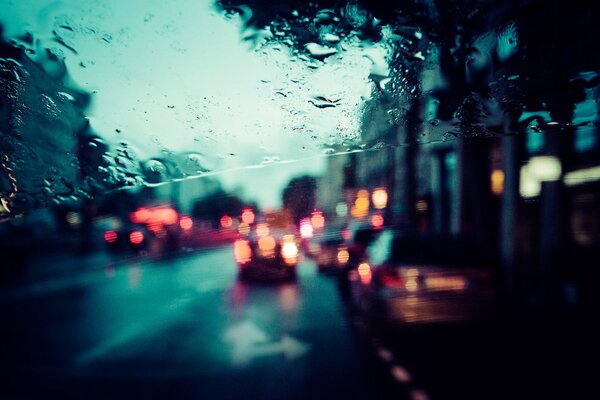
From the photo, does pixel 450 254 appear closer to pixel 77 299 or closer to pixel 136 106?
pixel 136 106

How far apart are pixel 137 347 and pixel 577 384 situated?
17.6 feet

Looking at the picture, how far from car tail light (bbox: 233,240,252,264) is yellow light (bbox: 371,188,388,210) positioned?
9.03 feet

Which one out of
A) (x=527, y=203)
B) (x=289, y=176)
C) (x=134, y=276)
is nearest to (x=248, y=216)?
(x=289, y=176)

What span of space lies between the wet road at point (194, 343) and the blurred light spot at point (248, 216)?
167 cm

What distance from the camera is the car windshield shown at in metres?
1.76

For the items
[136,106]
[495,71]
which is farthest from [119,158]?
[495,71]

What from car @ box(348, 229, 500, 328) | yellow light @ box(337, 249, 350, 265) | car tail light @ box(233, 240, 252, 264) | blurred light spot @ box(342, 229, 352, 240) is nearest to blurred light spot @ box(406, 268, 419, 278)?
car @ box(348, 229, 500, 328)

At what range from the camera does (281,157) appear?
98.3 inches

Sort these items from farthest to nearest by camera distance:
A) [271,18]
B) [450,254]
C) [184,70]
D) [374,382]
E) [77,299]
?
1. [77,299]
2. [450,254]
3. [374,382]
4. [184,70]
5. [271,18]

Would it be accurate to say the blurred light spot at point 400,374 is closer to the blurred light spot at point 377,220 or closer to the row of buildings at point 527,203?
the row of buildings at point 527,203

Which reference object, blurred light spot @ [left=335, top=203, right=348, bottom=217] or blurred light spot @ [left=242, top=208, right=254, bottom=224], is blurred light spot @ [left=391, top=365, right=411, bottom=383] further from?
blurred light spot @ [left=242, top=208, right=254, bottom=224]

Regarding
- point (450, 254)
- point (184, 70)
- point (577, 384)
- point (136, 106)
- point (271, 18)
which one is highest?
point (271, 18)

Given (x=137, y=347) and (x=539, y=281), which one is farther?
(x=539, y=281)

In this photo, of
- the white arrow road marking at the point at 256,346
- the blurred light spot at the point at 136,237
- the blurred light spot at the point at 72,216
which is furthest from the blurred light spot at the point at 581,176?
the blurred light spot at the point at 136,237
